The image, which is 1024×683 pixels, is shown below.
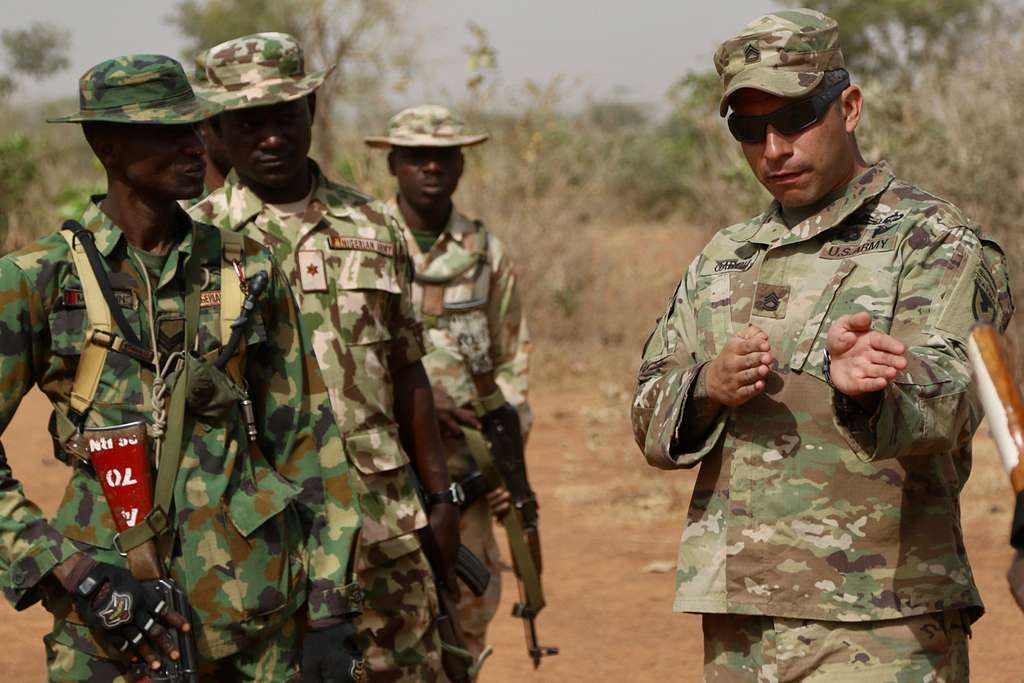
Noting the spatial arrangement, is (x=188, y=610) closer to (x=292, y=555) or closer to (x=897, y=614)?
(x=292, y=555)

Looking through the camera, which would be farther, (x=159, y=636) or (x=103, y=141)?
(x=103, y=141)

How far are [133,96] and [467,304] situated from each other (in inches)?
108

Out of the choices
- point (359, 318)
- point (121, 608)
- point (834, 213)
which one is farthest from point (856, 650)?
point (359, 318)

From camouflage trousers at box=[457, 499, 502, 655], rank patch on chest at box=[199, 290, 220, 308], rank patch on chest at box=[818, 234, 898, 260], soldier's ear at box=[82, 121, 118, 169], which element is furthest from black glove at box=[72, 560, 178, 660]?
camouflage trousers at box=[457, 499, 502, 655]

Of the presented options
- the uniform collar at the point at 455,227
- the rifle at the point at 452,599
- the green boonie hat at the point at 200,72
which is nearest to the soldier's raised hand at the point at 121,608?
the rifle at the point at 452,599

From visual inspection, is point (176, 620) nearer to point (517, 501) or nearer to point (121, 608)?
point (121, 608)

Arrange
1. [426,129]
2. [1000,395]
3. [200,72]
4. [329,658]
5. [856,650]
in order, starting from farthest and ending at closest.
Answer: [426,129], [200,72], [329,658], [856,650], [1000,395]

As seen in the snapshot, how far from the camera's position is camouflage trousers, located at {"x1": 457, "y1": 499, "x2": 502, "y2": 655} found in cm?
550

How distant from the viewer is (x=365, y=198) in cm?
441

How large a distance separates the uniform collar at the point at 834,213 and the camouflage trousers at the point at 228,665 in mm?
1425

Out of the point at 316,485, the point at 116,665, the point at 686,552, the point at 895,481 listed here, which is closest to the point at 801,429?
the point at 895,481

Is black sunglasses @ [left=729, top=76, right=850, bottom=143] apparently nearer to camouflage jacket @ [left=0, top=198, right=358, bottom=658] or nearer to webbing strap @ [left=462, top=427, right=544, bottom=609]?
camouflage jacket @ [left=0, top=198, right=358, bottom=658]

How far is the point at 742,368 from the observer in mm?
2820

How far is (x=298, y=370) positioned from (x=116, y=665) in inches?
31.0
